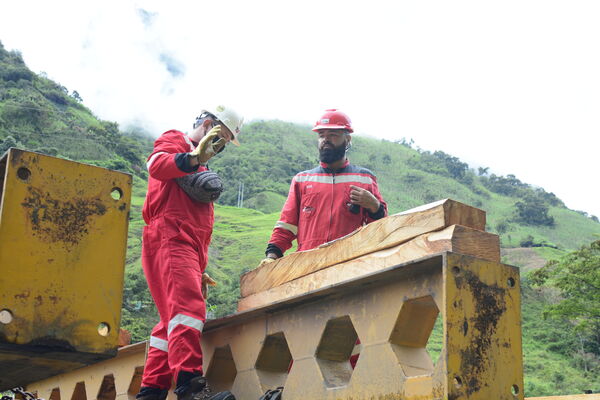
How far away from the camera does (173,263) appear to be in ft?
13.2

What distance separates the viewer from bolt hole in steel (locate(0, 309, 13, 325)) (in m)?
1.87

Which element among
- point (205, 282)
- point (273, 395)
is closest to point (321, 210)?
point (205, 282)

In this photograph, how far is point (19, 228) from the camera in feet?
6.55

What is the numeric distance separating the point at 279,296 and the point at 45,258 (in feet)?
6.14

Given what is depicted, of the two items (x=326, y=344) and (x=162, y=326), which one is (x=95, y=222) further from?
(x=162, y=326)

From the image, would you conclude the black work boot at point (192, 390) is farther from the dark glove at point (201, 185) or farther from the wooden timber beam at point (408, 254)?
the dark glove at point (201, 185)

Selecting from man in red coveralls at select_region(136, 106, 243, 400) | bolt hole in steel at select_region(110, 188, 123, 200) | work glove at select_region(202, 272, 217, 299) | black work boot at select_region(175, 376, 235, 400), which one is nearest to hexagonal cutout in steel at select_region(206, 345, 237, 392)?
man in red coveralls at select_region(136, 106, 243, 400)

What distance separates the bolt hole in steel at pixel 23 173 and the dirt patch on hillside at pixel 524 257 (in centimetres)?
6080

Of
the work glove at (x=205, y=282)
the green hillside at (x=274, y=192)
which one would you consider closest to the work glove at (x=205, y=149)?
the work glove at (x=205, y=282)

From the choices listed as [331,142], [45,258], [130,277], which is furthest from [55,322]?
[130,277]

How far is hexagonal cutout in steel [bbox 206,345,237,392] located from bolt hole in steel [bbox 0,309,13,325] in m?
2.26

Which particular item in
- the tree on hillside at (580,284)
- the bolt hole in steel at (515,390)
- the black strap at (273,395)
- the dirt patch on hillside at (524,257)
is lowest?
the black strap at (273,395)

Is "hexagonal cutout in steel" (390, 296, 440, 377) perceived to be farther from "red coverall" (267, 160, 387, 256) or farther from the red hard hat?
the red hard hat

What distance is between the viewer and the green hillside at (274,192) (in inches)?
1470
